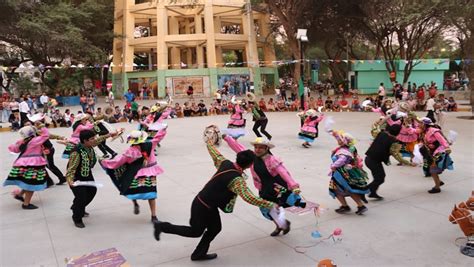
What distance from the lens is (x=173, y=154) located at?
11562 millimetres

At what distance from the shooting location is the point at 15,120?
1817 cm

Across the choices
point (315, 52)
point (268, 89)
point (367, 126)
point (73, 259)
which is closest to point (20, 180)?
point (73, 259)

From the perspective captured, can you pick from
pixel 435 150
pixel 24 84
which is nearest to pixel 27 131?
pixel 435 150

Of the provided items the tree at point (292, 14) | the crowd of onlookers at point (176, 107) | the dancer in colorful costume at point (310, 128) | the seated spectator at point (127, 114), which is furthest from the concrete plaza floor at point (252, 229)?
the tree at point (292, 14)

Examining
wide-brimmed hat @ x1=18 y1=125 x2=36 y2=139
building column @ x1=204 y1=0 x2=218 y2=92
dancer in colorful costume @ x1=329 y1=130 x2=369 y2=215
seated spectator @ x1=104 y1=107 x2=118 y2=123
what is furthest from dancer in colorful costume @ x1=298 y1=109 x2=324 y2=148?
building column @ x1=204 y1=0 x2=218 y2=92

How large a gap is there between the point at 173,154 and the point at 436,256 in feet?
25.9

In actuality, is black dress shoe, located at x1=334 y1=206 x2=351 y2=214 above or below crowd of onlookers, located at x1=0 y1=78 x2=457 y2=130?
below

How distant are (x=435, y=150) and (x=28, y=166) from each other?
673cm

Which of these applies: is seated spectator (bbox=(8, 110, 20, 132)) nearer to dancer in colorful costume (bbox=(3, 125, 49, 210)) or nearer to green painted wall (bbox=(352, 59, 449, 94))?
dancer in colorful costume (bbox=(3, 125, 49, 210))

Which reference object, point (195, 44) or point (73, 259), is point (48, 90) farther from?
point (73, 259)

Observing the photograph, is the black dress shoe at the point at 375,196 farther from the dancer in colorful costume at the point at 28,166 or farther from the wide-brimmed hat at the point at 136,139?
the dancer in colorful costume at the point at 28,166

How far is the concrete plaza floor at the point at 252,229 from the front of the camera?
4914 millimetres

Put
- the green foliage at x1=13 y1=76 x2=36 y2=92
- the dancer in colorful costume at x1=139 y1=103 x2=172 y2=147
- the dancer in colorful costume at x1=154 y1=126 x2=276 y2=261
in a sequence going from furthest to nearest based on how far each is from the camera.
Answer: the green foliage at x1=13 y1=76 x2=36 y2=92
the dancer in colorful costume at x1=139 y1=103 x2=172 y2=147
the dancer in colorful costume at x1=154 y1=126 x2=276 y2=261

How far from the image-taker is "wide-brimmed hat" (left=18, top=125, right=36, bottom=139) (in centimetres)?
677
